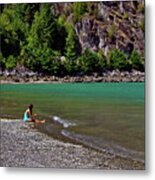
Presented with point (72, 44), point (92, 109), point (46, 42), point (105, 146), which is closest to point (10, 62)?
point (46, 42)

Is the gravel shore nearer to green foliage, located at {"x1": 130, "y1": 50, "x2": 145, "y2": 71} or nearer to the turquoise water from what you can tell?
the turquoise water

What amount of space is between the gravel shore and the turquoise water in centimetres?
4

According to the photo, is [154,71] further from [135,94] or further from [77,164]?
[77,164]

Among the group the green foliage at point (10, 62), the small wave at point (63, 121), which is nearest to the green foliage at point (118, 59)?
the small wave at point (63, 121)

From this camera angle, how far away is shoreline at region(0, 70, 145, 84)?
2.13 metres

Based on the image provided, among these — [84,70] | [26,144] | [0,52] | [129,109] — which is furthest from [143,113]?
[0,52]

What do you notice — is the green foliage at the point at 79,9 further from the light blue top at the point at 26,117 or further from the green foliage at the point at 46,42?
the light blue top at the point at 26,117

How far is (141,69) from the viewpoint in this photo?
82.8 inches

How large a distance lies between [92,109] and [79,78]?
0.14 meters

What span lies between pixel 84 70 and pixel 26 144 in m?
0.39

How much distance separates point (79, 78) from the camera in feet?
A: 7.20

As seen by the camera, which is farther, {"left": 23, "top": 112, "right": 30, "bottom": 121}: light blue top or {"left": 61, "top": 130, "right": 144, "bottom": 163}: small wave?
{"left": 23, "top": 112, "right": 30, "bottom": 121}: light blue top

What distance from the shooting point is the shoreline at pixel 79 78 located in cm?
213

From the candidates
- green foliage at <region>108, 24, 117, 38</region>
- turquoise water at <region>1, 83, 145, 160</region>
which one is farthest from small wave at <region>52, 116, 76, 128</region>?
green foliage at <region>108, 24, 117, 38</region>
